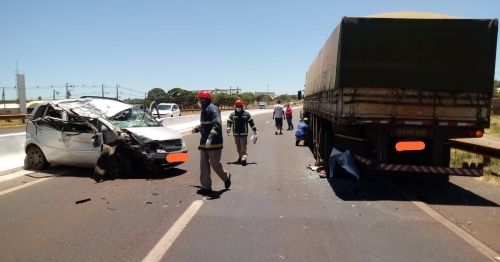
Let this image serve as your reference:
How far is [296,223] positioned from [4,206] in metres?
4.58

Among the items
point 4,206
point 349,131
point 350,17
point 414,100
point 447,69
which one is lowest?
point 4,206

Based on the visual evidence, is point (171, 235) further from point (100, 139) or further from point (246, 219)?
point (100, 139)

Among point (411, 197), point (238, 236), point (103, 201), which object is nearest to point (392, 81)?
point (411, 197)

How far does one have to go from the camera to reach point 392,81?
7.36 metres

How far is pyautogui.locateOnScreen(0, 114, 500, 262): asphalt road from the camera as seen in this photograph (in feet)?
15.0

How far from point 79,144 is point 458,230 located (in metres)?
7.42

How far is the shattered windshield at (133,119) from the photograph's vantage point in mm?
9266

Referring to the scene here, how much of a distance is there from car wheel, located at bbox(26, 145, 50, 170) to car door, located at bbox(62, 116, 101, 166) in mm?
789

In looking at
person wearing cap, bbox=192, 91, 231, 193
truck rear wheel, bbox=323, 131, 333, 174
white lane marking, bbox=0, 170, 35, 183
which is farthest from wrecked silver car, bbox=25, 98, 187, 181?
truck rear wheel, bbox=323, 131, 333, 174

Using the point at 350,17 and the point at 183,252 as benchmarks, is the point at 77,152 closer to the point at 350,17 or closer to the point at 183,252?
the point at 183,252

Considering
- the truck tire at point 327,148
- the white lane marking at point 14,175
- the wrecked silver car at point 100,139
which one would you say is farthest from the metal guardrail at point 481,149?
the white lane marking at point 14,175

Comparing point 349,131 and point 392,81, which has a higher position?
point 392,81

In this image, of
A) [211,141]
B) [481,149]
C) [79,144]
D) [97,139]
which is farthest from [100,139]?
[481,149]

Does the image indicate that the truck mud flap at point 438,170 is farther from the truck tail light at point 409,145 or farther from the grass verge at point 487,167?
the grass verge at point 487,167
